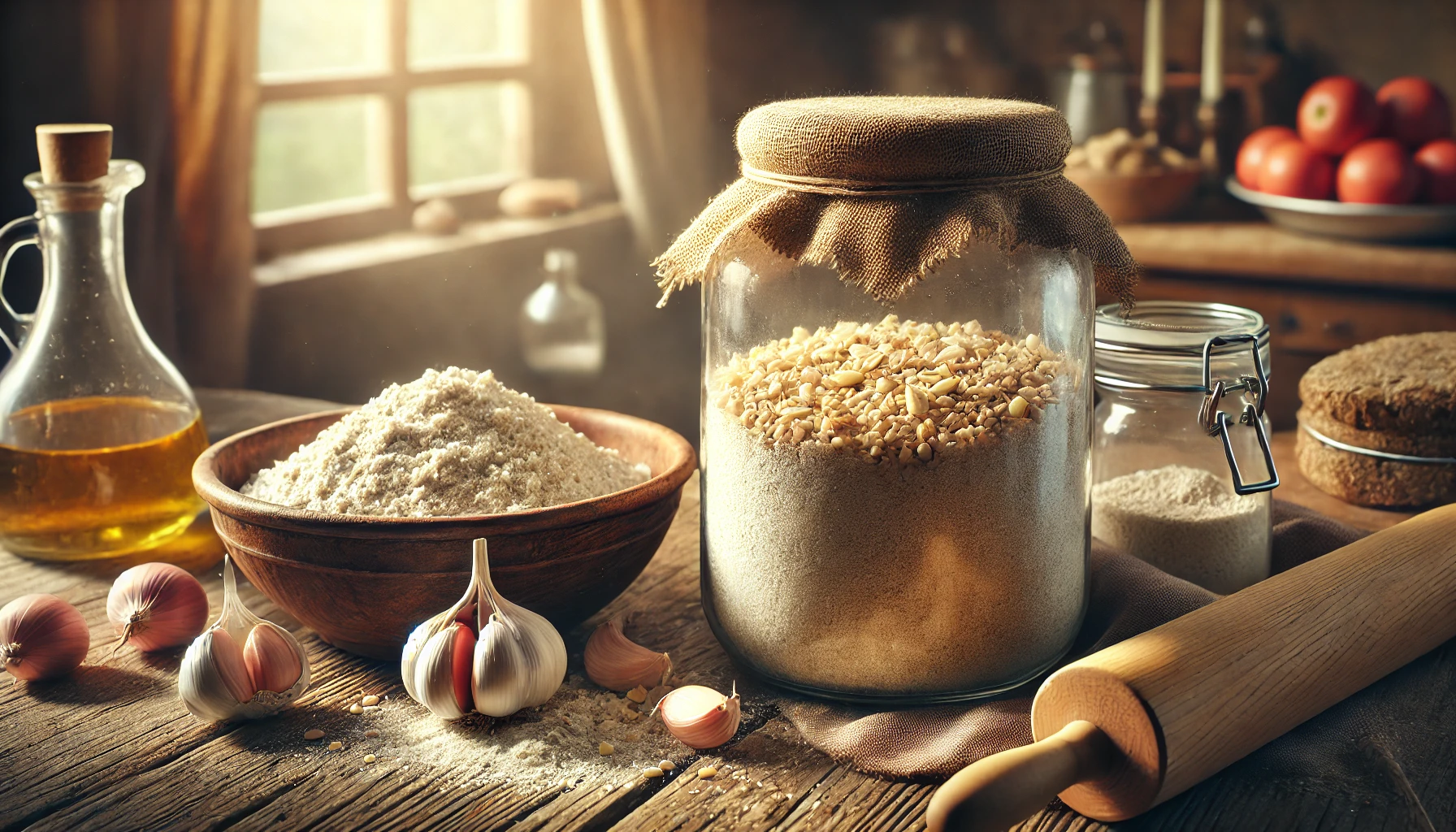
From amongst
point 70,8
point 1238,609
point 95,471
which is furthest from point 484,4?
point 1238,609

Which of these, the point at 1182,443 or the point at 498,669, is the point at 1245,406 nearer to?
the point at 1182,443

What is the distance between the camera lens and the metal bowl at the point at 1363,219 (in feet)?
6.94

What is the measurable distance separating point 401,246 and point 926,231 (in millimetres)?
2074

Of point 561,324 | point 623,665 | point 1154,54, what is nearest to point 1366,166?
point 1154,54

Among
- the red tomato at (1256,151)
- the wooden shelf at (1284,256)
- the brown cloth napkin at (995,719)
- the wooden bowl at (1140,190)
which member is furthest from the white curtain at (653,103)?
the brown cloth napkin at (995,719)

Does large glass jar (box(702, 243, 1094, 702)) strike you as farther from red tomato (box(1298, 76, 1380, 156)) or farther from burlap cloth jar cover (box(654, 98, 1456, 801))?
red tomato (box(1298, 76, 1380, 156))

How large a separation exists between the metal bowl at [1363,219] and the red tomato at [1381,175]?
2 cm

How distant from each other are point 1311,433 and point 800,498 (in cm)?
65

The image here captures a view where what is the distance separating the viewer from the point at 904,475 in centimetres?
72

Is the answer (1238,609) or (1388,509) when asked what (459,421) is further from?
(1388,509)

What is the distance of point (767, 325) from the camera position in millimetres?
813

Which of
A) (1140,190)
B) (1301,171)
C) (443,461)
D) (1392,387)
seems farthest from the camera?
(1140,190)

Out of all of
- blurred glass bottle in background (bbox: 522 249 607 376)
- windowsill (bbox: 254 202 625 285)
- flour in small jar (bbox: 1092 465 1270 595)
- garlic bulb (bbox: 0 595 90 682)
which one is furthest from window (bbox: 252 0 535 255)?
flour in small jar (bbox: 1092 465 1270 595)

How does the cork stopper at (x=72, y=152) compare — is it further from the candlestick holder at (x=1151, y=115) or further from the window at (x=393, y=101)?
the candlestick holder at (x=1151, y=115)
